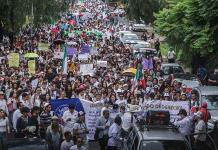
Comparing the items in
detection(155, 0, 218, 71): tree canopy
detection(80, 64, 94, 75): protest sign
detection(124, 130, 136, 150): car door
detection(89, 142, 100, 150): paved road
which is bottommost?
detection(89, 142, 100, 150): paved road

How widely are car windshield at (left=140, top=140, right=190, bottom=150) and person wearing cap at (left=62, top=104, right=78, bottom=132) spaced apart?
10.8 ft

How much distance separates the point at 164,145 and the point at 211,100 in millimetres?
7757

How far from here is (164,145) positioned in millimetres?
14688

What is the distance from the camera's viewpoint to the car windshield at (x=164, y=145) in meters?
14.6

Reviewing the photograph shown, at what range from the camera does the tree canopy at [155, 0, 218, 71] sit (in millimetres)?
24875

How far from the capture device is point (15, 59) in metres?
28.0

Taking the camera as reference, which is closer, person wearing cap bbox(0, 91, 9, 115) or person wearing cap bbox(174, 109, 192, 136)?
person wearing cap bbox(174, 109, 192, 136)

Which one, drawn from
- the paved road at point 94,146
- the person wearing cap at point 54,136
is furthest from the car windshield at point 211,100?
the person wearing cap at point 54,136

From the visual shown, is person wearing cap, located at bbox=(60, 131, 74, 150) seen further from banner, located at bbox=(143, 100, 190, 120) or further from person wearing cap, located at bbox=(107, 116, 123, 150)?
banner, located at bbox=(143, 100, 190, 120)

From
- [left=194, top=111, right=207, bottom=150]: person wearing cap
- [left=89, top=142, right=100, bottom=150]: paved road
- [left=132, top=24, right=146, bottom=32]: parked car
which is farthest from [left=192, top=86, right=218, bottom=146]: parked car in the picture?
[left=132, top=24, right=146, bottom=32]: parked car

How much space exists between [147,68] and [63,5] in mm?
21208

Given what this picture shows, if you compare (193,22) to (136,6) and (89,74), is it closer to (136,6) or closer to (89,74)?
(89,74)

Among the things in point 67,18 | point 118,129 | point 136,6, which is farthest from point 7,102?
point 67,18

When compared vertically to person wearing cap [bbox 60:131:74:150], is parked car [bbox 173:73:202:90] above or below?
below
